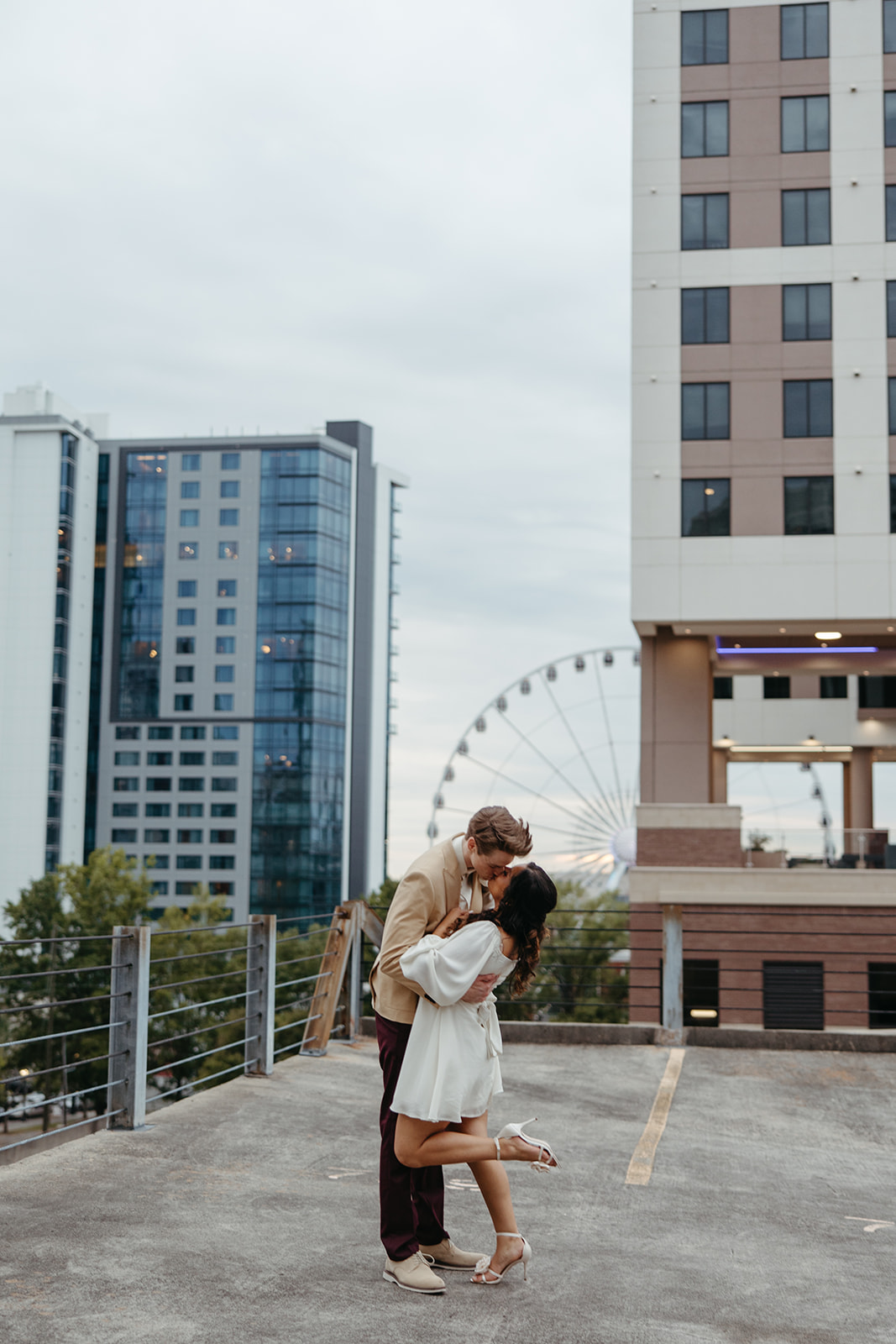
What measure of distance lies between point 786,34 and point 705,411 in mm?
8966

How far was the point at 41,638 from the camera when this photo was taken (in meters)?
107

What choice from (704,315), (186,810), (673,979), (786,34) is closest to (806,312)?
(704,315)

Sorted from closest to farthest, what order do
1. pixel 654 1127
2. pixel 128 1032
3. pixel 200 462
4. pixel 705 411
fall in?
pixel 128 1032 → pixel 654 1127 → pixel 705 411 → pixel 200 462

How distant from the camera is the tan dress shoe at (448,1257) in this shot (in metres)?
5.01

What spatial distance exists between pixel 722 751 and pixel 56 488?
72857 millimetres

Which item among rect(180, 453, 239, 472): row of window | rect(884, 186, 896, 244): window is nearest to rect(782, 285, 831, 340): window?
rect(884, 186, 896, 244): window

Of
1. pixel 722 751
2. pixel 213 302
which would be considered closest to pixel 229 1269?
pixel 722 751

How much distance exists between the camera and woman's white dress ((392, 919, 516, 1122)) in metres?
4.48

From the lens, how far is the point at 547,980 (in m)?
61.6

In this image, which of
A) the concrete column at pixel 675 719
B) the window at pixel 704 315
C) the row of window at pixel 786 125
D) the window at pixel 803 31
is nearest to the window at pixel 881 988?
the window at pixel 803 31

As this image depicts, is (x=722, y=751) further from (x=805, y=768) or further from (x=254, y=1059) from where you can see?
(x=254, y=1059)

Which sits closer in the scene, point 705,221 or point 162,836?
point 705,221

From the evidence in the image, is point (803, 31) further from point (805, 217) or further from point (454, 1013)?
point (454, 1013)

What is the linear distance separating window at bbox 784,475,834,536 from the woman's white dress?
989 inches
